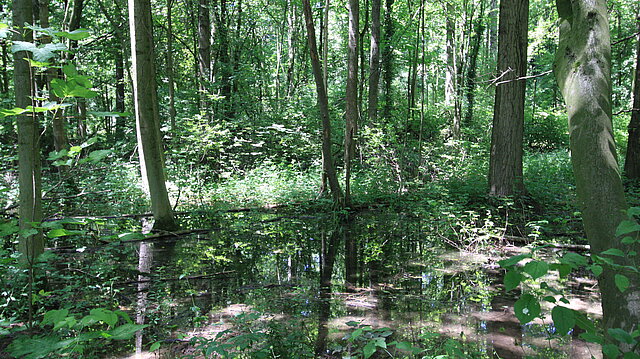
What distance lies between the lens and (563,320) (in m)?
1.99

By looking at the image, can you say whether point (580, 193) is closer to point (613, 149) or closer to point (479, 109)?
point (613, 149)

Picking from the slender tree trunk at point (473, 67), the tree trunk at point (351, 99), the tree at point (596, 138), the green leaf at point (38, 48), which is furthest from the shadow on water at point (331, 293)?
the slender tree trunk at point (473, 67)

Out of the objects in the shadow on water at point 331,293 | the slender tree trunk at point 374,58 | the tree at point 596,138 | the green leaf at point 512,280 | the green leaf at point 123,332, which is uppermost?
the slender tree trunk at point 374,58

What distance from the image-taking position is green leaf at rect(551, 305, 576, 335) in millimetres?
1955

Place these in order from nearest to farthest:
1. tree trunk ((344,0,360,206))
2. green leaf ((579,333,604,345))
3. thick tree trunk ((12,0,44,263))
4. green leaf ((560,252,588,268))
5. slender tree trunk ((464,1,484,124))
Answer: green leaf ((560,252,588,268))
green leaf ((579,333,604,345))
thick tree trunk ((12,0,44,263))
tree trunk ((344,0,360,206))
slender tree trunk ((464,1,484,124))

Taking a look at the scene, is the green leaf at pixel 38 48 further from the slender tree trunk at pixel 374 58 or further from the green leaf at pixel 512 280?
the slender tree trunk at pixel 374 58

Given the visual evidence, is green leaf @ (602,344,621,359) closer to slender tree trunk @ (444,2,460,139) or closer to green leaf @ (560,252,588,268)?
green leaf @ (560,252,588,268)

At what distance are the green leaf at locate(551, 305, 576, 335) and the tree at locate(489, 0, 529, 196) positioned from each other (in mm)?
7796

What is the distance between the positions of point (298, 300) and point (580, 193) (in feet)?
10.7

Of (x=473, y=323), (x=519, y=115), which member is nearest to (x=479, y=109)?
(x=519, y=115)

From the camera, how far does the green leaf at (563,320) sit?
1955 millimetres

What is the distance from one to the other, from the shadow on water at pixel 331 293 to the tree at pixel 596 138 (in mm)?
930

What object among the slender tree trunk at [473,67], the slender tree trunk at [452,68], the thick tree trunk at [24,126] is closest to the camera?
the thick tree trunk at [24,126]

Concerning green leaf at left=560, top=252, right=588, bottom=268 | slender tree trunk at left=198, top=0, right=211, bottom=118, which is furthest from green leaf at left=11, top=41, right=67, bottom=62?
slender tree trunk at left=198, top=0, right=211, bottom=118
